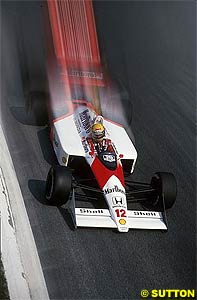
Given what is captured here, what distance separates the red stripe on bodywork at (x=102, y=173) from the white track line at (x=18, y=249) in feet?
3.84

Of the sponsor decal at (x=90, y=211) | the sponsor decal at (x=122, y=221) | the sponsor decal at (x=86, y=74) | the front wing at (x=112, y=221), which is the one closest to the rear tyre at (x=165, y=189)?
the front wing at (x=112, y=221)

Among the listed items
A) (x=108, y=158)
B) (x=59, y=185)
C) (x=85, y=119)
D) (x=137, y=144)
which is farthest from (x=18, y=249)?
(x=137, y=144)

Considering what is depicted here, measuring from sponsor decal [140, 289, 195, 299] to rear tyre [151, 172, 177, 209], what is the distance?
5.15 ft

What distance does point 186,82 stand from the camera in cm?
1400

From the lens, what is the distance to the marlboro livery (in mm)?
8352

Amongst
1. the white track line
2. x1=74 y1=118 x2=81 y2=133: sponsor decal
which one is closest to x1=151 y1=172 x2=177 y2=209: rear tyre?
x1=74 y1=118 x2=81 y2=133: sponsor decal

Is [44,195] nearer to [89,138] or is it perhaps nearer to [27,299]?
[89,138]

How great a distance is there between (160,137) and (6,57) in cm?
403

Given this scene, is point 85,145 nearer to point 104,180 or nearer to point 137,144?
point 104,180

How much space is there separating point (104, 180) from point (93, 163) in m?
0.41

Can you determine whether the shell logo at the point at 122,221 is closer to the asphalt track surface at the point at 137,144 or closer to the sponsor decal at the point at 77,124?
the asphalt track surface at the point at 137,144

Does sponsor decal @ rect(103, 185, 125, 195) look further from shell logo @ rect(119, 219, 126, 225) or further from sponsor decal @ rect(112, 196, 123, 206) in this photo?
shell logo @ rect(119, 219, 126, 225)

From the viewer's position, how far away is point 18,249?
287 inches

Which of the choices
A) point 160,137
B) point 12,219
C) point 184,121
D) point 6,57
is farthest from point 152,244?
point 6,57
